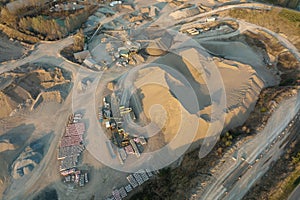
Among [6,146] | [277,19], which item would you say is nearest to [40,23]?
[6,146]

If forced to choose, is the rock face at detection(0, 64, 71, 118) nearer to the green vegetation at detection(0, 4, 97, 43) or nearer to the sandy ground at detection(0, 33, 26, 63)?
the sandy ground at detection(0, 33, 26, 63)

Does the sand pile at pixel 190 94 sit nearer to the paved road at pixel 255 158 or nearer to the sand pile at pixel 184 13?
the paved road at pixel 255 158

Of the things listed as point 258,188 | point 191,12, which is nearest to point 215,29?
point 191,12

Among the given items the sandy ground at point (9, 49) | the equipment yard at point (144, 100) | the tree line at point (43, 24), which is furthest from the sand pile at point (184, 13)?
the sandy ground at point (9, 49)

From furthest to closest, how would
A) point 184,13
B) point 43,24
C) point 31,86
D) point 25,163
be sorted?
point 184,13 < point 43,24 < point 31,86 < point 25,163

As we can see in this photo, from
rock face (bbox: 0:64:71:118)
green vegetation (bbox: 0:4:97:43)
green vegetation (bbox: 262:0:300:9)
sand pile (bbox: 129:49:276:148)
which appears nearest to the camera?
sand pile (bbox: 129:49:276:148)

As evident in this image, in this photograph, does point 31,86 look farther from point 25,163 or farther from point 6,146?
point 25,163

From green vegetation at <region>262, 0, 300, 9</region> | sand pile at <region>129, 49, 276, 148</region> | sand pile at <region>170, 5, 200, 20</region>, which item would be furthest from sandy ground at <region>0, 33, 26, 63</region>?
green vegetation at <region>262, 0, 300, 9</region>

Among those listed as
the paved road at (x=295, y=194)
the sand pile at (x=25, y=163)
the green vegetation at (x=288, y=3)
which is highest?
the green vegetation at (x=288, y=3)

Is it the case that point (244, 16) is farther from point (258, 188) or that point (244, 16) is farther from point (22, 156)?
point (22, 156)
